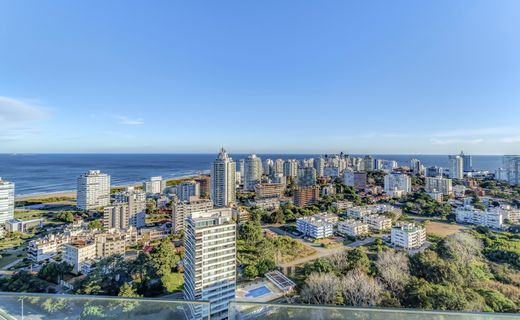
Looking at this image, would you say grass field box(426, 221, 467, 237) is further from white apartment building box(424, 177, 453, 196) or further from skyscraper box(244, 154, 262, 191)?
skyscraper box(244, 154, 262, 191)

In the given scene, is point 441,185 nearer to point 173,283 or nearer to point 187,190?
point 187,190

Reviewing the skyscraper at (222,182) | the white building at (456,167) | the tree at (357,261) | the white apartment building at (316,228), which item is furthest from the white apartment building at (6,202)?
the white building at (456,167)

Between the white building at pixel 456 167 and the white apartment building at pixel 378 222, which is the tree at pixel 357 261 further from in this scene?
the white building at pixel 456 167

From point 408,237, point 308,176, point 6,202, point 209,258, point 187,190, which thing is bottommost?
point 408,237

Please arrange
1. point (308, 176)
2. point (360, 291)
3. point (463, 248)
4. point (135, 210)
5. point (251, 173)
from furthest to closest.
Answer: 1. point (251, 173)
2. point (308, 176)
3. point (135, 210)
4. point (463, 248)
5. point (360, 291)

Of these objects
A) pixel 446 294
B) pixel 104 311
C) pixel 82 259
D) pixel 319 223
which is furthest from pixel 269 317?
pixel 319 223

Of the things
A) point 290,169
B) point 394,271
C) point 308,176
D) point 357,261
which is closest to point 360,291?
point 394,271

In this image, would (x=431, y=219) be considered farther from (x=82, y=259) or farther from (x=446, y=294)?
(x=82, y=259)
